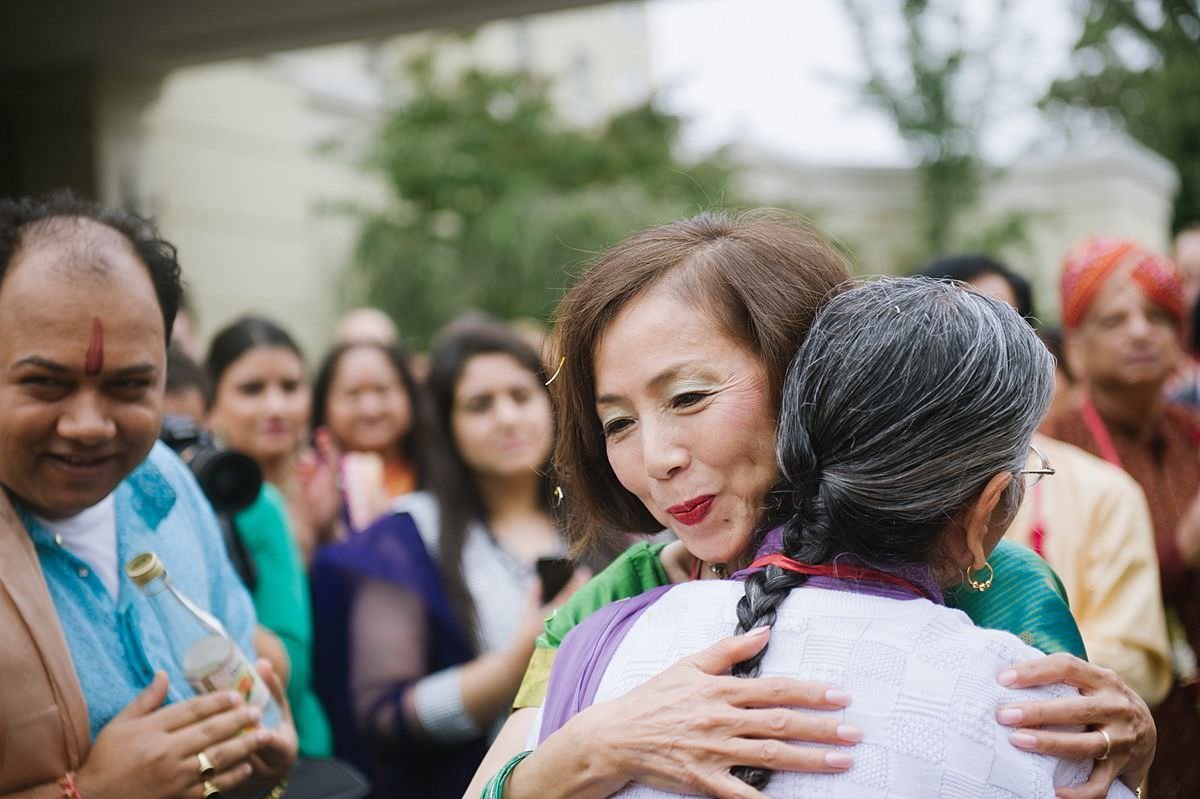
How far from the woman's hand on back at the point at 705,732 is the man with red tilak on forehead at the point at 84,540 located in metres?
0.79

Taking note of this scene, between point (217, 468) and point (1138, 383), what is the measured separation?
2.53 metres

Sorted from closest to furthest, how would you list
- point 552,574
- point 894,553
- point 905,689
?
1. point 905,689
2. point 894,553
3. point 552,574

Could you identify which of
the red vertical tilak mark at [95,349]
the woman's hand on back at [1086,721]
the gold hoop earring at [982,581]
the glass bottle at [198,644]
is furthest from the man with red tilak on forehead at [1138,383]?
the red vertical tilak mark at [95,349]

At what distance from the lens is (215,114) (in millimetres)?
9008

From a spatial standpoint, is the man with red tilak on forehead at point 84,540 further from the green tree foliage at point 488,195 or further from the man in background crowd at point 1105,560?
the green tree foliage at point 488,195

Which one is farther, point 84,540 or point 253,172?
point 253,172

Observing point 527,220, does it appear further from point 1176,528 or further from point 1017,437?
point 1017,437

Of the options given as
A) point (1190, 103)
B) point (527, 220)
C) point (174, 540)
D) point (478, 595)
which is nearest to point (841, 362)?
point (174, 540)

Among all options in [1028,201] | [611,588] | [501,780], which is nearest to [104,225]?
[611,588]

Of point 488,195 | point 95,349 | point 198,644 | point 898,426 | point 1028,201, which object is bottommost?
point 198,644

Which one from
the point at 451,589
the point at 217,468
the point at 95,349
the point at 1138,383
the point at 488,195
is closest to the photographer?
the point at 95,349

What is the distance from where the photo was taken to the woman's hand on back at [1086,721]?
1.25 meters

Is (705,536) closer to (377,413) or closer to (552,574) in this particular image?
(552,574)

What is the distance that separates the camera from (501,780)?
1.47 metres
